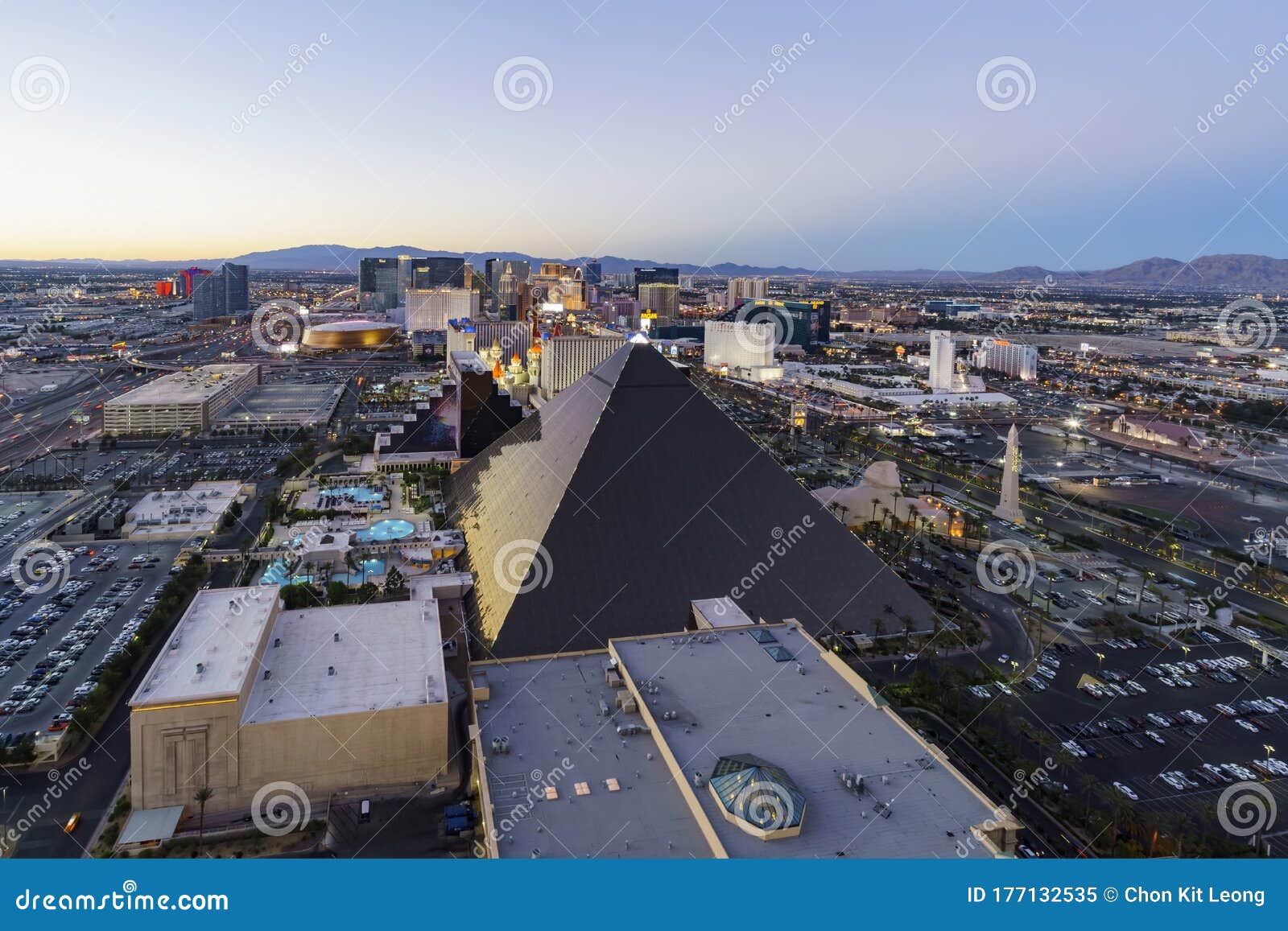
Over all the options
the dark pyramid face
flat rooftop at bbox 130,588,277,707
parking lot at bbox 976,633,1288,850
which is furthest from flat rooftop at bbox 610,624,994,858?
flat rooftop at bbox 130,588,277,707

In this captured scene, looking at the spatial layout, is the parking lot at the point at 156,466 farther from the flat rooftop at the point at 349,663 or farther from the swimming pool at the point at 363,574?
the flat rooftop at the point at 349,663

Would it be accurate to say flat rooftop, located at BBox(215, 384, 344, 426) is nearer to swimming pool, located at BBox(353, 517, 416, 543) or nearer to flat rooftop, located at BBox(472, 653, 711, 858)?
swimming pool, located at BBox(353, 517, 416, 543)

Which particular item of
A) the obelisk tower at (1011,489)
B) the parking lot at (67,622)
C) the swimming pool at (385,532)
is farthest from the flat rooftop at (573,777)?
the obelisk tower at (1011,489)

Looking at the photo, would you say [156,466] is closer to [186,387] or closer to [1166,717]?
[186,387]

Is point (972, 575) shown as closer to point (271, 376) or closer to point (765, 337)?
point (765, 337)

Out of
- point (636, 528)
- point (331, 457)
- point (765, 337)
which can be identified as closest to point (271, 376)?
point (331, 457)
